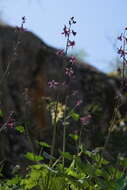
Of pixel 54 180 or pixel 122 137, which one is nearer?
pixel 54 180

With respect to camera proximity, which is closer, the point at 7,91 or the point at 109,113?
the point at 7,91

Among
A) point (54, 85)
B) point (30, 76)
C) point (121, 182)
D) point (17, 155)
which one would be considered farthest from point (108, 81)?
point (121, 182)

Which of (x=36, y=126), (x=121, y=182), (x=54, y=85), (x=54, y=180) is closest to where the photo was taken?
(x=121, y=182)

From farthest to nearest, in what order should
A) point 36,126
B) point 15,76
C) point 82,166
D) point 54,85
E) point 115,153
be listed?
point 15,76 < point 36,126 < point 115,153 < point 54,85 < point 82,166

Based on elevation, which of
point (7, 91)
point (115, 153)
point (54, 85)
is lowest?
point (115, 153)

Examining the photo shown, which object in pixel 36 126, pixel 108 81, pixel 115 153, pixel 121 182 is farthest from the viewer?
pixel 108 81

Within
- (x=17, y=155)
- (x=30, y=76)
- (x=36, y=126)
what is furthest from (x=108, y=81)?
(x=17, y=155)

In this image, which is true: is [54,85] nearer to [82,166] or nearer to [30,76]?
[82,166]

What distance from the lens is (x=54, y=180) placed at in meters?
2.73

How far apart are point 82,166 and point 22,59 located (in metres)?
7.85

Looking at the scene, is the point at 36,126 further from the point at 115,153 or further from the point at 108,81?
the point at 108,81

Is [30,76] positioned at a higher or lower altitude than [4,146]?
higher

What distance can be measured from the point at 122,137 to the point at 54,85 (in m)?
5.79

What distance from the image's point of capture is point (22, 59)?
10.1m
